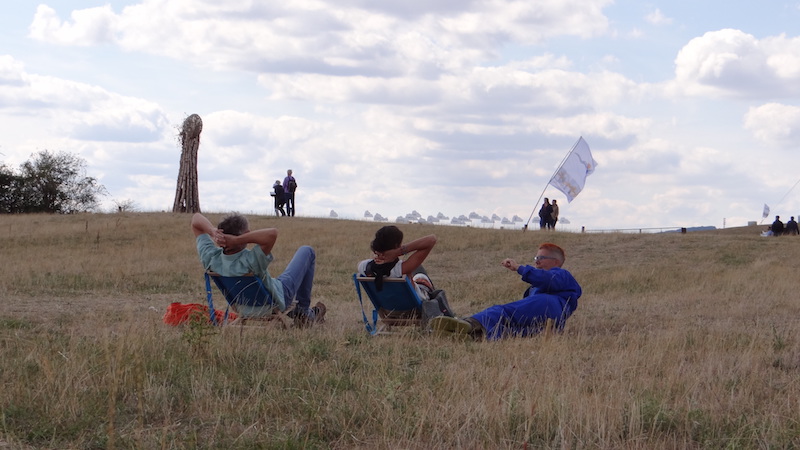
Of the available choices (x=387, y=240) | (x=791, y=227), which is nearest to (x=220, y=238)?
(x=387, y=240)

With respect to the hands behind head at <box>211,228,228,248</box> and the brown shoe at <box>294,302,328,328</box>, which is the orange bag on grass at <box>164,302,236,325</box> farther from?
the hands behind head at <box>211,228,228,248</box>

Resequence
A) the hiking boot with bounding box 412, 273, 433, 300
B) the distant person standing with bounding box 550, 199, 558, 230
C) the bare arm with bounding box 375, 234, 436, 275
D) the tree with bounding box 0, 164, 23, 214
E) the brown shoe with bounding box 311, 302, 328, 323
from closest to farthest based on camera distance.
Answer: the bare arm with bounding box 375, 234, 436, 275, the hiking boot with bounding box 412, 273, 433, 300, the brown shoe with bounding box 311, 302, 328, 323, the distant person standing with bounding box 550, 199, 558, 230, the tree with bounding box 0, 164, 23, 214

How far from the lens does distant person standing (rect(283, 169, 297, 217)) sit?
1217 inches

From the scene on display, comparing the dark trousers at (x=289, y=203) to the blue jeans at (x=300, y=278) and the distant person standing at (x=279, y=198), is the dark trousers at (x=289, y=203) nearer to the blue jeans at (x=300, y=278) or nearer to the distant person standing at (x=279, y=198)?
the distant person standing at (x=279, y=198)

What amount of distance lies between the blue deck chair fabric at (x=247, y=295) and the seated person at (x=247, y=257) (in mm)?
17

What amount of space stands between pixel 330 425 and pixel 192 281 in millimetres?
11572

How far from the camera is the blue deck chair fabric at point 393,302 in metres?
8.05

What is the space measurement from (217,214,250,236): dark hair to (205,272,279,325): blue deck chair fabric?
40 centimetres

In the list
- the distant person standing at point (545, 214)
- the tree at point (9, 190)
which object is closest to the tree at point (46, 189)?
the tree at point (9, 190)

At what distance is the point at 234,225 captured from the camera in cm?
805

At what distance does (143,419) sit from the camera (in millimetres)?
4516

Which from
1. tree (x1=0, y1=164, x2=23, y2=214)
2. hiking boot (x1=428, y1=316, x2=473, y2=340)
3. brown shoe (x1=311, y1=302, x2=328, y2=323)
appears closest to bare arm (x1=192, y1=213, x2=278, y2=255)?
brown shoe (x1=311, y1=302, x2=328, y2=323)

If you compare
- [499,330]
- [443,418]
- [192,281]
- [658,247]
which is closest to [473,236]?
[658,247]

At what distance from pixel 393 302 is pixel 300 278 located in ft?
3.30
